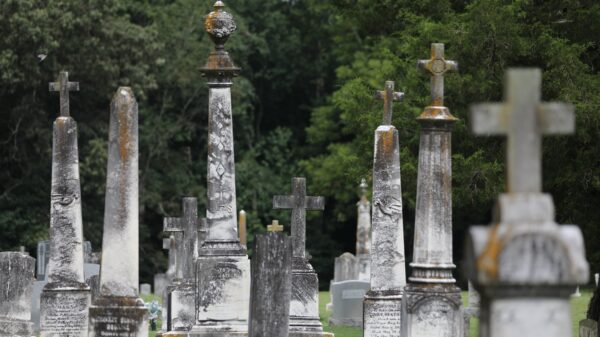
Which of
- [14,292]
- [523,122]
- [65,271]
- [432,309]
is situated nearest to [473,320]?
Answer: [14,292]

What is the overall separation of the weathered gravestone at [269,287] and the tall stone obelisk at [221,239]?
14.1ft

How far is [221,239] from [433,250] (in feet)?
11.9

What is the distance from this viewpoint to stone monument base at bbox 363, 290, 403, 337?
21406 mm

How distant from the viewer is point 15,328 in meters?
23.7

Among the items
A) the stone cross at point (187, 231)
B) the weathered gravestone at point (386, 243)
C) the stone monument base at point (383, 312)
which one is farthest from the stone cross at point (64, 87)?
the stone monument base at point (383, 312)

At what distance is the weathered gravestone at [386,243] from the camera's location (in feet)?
69.4

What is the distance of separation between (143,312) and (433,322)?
361 cm

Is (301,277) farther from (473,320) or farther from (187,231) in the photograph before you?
(473,320)

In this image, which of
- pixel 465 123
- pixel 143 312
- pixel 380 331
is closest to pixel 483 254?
pixel 143 312

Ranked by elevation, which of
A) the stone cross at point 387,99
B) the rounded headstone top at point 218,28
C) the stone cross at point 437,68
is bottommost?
the stone cross at point 437,68

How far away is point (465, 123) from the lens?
31297mm

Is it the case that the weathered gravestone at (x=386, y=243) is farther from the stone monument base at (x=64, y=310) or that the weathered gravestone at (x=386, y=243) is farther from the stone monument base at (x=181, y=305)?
the stone monument base at (x=181, y=305)

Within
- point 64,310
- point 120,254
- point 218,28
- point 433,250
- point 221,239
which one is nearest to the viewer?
point 120,254

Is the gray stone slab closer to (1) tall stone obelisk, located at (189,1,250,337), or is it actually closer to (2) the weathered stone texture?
(1) tall stone obelisk, located at (189,1,250,337)
